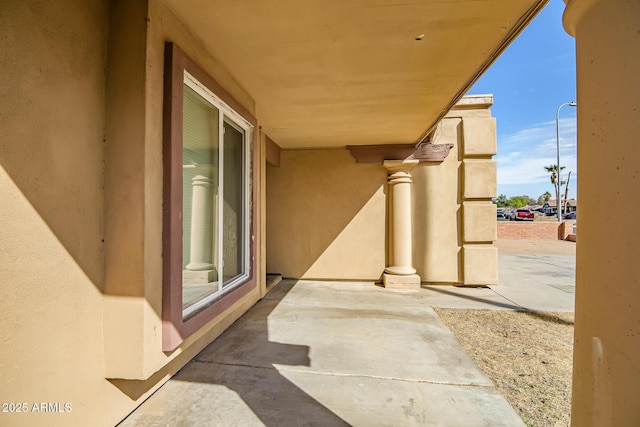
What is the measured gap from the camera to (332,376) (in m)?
2.10

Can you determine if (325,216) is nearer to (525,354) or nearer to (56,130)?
(525,354)

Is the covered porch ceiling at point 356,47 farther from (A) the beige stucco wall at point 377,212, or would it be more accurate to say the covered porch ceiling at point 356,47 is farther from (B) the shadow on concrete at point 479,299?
(B) the shadow on concrete at point 479,299

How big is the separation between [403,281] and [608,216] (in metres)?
4.09

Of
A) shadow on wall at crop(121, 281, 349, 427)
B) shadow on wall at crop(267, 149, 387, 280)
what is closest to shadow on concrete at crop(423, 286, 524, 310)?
shadow on wall at crop(267, 149, 387, 280)

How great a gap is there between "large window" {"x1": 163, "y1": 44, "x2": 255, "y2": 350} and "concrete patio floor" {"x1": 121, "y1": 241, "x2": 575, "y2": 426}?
0.41 metres

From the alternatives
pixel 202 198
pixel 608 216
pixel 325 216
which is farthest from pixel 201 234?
pixel 325 216

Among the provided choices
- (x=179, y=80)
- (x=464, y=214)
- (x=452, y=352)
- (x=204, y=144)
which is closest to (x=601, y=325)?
(x=452, y=352)

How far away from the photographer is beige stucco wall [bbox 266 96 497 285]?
4785 mm

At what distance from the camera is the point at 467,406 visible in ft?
5.80

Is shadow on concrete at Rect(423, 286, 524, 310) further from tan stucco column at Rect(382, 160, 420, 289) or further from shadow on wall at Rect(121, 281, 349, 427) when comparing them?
shadow on wall at Rect(121, 281, 349, 427)

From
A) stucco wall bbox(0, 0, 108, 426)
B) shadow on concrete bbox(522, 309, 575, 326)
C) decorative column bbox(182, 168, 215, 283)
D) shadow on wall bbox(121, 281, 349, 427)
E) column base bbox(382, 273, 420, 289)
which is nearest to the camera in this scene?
stucco wall bbox(0, 0, 108, 426)

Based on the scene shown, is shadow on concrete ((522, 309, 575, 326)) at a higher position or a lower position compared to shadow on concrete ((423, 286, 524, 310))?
higher

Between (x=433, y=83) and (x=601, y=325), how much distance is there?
8.32 feet

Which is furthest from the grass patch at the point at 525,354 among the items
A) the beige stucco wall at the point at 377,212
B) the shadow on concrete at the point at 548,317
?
the beige stucco wall at the point at 377,212
